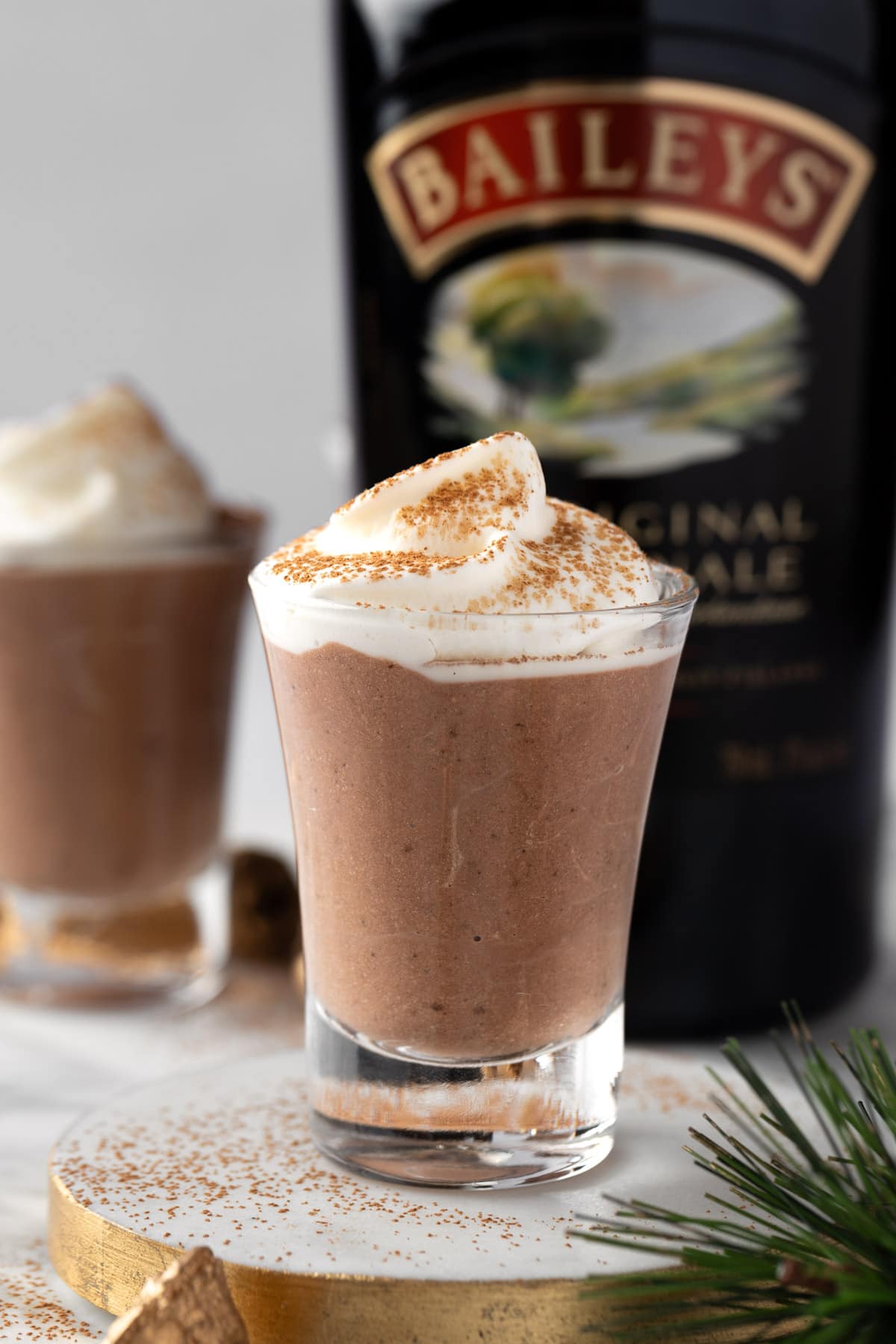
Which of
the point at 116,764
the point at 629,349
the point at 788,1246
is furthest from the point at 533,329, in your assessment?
the point at 788,1246

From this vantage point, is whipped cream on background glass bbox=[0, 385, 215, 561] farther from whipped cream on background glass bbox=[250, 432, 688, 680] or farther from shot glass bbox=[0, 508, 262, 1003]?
whipped cream on background glass bbox=[250, 432, 688, 680]

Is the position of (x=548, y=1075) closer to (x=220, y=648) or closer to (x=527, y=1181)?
(x=527, y=1181)

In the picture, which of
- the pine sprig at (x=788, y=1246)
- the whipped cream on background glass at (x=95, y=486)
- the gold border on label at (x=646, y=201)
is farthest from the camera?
the whipped cream on background glass at (x=95, y=486)

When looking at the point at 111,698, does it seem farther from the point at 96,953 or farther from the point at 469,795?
the point at 469,795

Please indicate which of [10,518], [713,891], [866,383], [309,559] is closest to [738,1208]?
[309,559]

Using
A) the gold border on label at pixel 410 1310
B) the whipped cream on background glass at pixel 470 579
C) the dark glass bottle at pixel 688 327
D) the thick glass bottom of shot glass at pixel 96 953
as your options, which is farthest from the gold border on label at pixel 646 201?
the gold border on label at pixel 410 1310

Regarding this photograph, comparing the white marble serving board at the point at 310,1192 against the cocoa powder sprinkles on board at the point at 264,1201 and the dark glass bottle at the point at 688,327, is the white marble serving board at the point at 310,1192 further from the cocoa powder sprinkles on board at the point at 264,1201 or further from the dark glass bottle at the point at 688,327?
the dark glass bottle at the point at 688,327
